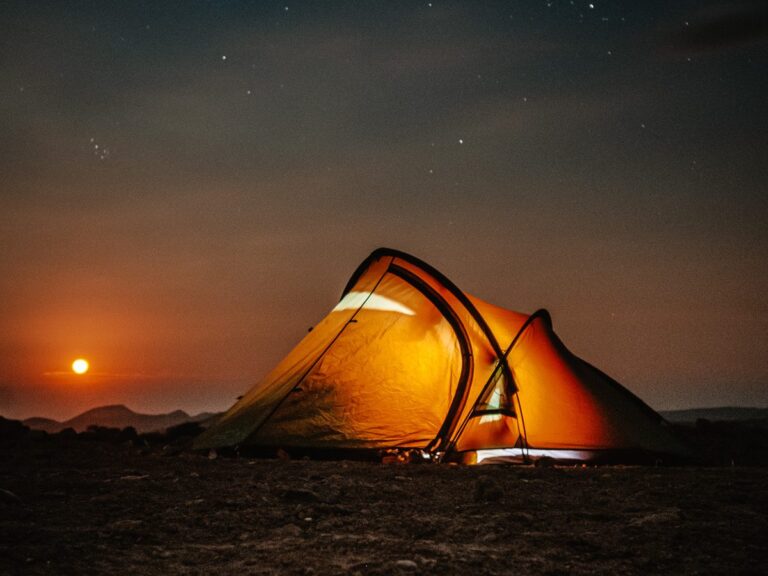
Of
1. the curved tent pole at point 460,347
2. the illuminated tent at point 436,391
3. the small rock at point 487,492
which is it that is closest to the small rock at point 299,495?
the small rock at point 487,492

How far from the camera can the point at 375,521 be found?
562 cm

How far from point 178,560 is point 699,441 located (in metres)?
12.3

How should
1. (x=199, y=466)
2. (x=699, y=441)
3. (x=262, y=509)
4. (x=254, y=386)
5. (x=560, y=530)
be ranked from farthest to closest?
(x=699, y=441)
(x=254, y=386)
(x=199, y=466)
(x=262, y=509)
(x=560, y=530)

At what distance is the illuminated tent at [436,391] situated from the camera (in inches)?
399

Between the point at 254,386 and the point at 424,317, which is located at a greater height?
the point at 424,317

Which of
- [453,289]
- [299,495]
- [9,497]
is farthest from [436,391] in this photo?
[9,497]

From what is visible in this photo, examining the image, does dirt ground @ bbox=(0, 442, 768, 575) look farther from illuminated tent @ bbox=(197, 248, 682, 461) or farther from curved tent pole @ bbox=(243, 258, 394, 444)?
curved tent pole @ bbox=(243, 258, 394, 444)

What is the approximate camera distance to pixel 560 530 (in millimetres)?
5336

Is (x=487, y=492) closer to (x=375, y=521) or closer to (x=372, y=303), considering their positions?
(x=375, y=521)

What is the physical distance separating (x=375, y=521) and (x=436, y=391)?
5.03 m

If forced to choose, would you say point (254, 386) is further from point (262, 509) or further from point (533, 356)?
point (262, 509)

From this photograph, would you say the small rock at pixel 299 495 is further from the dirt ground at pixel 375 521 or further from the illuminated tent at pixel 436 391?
the illuminated tent at pixel 436 391

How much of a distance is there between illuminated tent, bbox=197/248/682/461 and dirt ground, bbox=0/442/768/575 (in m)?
1.77

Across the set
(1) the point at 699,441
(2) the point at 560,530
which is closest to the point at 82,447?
(2) the point at 560,530
